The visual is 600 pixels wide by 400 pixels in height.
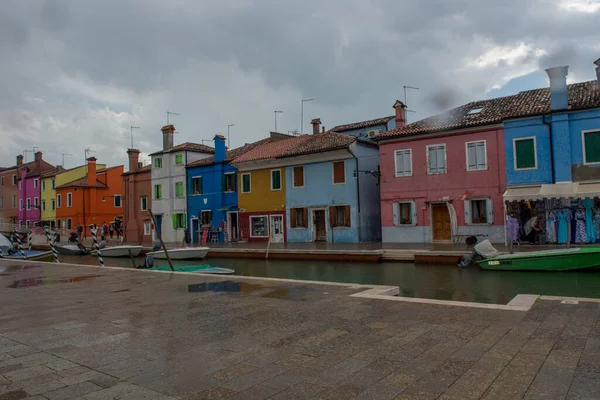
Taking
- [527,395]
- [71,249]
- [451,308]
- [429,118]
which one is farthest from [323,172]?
[527,395]

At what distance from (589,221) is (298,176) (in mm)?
16263

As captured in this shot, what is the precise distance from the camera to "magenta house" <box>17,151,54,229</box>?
5319 cm

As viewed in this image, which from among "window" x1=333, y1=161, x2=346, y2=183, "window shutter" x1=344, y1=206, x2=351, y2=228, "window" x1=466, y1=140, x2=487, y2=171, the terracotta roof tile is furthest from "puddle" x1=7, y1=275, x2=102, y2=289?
"window" x1=466, y1=140, x2=487, y2=171

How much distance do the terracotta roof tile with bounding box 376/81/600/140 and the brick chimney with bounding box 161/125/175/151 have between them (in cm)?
2053

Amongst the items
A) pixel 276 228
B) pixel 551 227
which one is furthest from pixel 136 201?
pixel 551 227

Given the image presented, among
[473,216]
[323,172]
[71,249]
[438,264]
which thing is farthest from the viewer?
[71,249]

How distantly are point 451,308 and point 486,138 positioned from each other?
17490mm

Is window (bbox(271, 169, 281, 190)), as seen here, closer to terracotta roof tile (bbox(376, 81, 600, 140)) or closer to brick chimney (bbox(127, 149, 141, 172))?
terracotta roof tile (bbox(376, 81, 600, 140))

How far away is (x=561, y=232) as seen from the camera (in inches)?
786

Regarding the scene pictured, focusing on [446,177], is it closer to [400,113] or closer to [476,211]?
[476,211]

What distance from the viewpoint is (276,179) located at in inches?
1230

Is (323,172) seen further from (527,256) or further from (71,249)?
(71,249)

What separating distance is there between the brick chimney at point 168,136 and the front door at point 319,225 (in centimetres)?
1650

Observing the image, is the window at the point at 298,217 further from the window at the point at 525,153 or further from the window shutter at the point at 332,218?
the window at the point at 525,153
